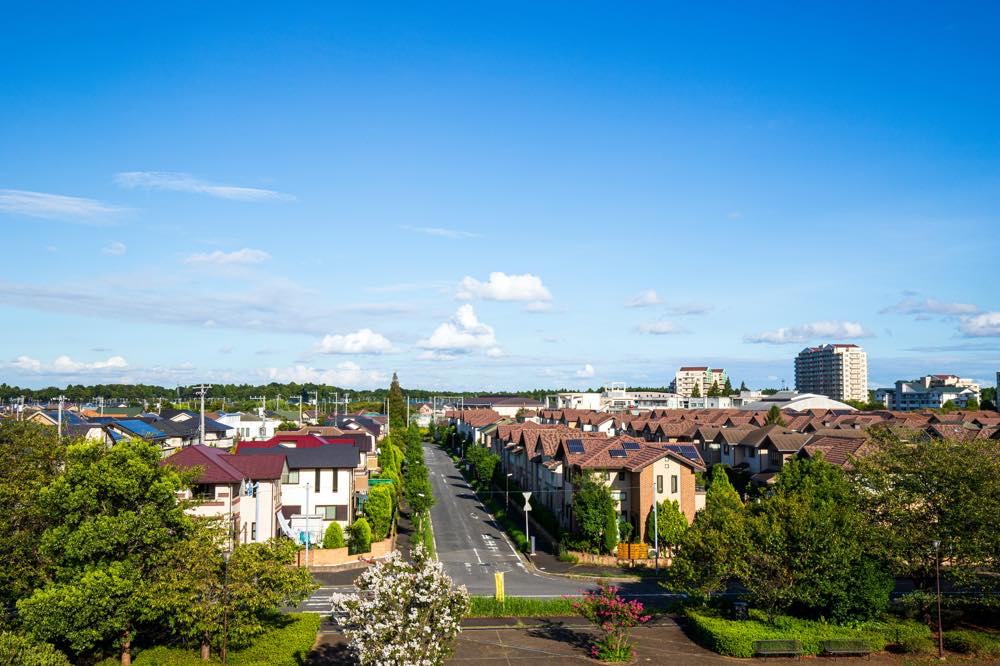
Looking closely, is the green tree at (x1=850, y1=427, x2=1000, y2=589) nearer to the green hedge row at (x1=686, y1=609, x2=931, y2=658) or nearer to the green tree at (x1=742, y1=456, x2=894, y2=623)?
the green tree at (x1=742, y1=456, x2=894, y2=623)

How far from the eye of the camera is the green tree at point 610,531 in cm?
5359

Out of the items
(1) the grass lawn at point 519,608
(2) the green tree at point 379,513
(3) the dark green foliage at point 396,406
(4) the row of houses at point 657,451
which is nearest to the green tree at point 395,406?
(3) the dark green foliage at point 396,406

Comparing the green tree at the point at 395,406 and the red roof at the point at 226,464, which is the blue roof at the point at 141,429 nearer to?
the red roof at the point at 226,464

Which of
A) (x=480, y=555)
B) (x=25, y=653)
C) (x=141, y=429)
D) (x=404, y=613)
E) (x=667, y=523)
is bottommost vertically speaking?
(x=480, y=555)

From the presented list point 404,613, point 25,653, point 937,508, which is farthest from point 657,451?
point 25,653

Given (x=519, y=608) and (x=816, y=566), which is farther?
(x=519, y=608)

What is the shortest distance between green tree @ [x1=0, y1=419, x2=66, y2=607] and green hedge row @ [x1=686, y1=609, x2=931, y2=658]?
91.9 ft

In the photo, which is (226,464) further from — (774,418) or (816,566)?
(774,418)

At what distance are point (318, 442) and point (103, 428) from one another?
88.6 ft

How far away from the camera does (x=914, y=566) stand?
36031 millimetres

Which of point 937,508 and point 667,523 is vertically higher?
point 937,508

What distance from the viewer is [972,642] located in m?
33.2

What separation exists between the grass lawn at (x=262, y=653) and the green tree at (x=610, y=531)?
2583cm

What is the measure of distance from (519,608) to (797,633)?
44.1 ft
